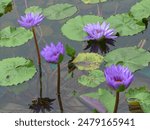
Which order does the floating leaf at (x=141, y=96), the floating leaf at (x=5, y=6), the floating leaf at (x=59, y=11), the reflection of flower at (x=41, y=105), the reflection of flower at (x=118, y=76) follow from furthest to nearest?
the floating leaf at (x=5, y=6) < the floating leaf at (x=59, y=11) < the reflection of flower at (x=41, y=105) < the floating leaf at (x=141, y=96) < the reflection of flower at (x=118, y=76)

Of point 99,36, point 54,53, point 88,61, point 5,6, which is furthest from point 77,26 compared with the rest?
point 5,6

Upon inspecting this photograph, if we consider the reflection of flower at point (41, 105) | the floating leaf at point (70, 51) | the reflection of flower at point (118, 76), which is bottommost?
the reflection of flower at point (41, 105)

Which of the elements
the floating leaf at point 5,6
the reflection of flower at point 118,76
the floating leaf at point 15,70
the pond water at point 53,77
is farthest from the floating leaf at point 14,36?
the reflection of flower at point 118,76

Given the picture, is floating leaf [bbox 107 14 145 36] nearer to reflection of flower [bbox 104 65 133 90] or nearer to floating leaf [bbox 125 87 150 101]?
floating leaf [bbox 125 87 150 101]

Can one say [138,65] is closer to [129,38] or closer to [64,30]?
[129,38]

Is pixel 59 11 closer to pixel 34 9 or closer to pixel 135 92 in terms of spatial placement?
pixel 34 9

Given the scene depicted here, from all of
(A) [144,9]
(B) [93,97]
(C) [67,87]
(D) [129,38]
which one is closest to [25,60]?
(C) [67,87]

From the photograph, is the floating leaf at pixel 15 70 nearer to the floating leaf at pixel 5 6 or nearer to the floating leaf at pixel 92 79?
the floating leaf at pixel 92 79
